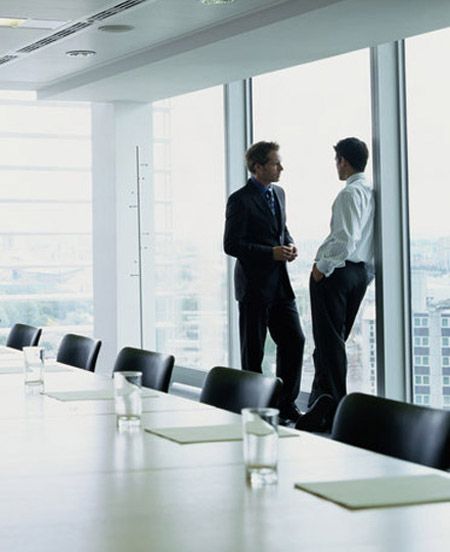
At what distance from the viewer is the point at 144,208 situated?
10438 millimetres

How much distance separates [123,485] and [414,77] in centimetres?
Answer: 517

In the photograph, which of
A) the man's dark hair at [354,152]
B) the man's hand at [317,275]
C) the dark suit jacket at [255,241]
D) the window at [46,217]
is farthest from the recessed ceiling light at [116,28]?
the window at [46,217]

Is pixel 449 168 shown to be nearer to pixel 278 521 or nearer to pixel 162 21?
pixel 162 21

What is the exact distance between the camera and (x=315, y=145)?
28.1 ft

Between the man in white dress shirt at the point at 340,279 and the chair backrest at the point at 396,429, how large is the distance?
3658 mm

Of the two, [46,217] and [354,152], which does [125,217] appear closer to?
[46,217]

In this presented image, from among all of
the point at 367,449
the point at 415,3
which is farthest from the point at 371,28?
the point at 367,449

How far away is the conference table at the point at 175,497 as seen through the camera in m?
2.21

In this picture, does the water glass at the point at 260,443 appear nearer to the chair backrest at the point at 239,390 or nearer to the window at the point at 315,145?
the chair backrest at the point at 239,390

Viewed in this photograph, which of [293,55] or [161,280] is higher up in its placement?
[293,55]

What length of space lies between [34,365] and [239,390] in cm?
87

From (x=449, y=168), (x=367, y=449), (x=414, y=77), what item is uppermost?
(x=414, y=77)

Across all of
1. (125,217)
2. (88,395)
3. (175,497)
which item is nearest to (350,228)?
(88,395)

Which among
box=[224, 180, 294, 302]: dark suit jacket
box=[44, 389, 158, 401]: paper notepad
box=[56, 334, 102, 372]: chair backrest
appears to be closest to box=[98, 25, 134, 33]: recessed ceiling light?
box=[224, 180, 294, 302]: dark suit jacket
